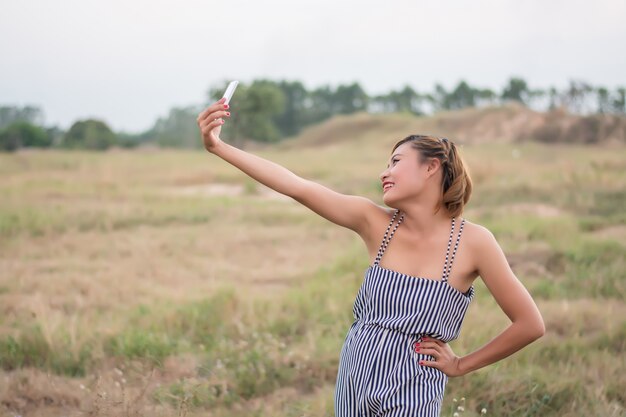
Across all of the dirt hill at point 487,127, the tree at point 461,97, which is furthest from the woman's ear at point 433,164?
the tree at point 461,97

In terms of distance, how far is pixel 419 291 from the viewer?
205 centimetres

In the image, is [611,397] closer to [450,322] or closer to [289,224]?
[450,322]

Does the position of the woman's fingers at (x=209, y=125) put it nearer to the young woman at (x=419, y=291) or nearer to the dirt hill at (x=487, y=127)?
the young woman at (x=419, y=291)

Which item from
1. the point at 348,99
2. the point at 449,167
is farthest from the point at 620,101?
the point at 449,167

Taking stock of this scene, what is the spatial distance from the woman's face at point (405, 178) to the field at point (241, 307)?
1399 millimetres

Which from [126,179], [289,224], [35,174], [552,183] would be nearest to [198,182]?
[126,179]

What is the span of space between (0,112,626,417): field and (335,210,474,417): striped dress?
1.13 meters

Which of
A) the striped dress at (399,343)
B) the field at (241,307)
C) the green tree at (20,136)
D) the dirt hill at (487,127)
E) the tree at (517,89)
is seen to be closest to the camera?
the striped dress at (399,343)

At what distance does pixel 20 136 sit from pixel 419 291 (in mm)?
22809

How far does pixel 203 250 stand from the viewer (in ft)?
27.6

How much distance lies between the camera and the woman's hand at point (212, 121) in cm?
210

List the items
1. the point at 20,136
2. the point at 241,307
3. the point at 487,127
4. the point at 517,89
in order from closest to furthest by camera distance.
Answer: the point at 241,307, the point at 20,136, the point at 487,127, the point at 517,89

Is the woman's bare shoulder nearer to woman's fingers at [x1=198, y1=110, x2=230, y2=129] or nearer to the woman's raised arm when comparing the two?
the woman's raised arm

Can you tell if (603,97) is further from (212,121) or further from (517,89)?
(212,121)
